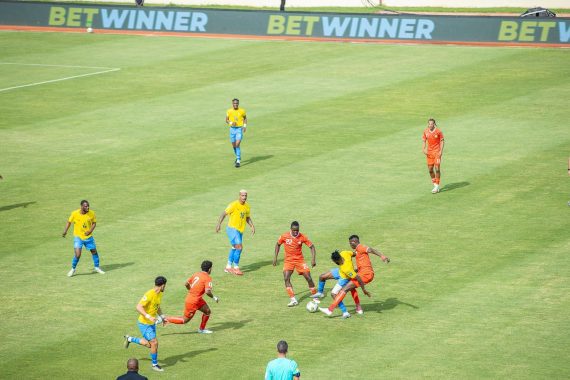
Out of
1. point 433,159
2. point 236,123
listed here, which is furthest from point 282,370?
point 236,123

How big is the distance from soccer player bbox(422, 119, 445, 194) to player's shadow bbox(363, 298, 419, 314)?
341 inches

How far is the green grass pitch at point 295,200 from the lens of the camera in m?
19.6

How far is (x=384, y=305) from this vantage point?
21625mm

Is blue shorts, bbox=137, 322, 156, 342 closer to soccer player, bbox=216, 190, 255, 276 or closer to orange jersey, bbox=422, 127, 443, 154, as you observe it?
soccer player, bbox=216, 190, 255, 276

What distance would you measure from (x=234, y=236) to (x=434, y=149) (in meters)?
8.77

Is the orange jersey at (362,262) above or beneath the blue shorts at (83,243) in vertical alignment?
above

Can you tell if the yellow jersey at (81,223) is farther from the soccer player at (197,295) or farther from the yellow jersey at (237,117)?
the yellow jersey at (237,117)

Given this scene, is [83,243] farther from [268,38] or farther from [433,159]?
[268,38]

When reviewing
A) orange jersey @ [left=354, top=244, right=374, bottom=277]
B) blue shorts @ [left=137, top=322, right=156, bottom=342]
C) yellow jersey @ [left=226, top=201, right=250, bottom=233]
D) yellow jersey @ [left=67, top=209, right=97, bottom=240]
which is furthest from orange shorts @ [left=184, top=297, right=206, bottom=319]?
yellow jersey @ [left=67, top=209, right=97, bottom=240]

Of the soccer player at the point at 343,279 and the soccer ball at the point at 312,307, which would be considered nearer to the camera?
the soccer player at the point at 343,279

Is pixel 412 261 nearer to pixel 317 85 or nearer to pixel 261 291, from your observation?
pixel 261 291

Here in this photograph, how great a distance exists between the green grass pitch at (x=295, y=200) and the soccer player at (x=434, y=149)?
0.55m

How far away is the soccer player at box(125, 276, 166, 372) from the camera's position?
18562mm

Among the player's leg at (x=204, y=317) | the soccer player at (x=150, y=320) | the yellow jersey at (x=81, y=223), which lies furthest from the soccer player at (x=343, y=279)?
the yellow jersey at (x=81, y=223)
